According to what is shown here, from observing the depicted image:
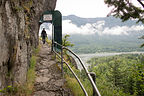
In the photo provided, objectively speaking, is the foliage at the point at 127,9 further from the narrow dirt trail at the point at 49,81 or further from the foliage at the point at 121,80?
the narrow dirt trail at the point at 49,81

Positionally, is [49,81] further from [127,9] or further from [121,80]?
[121,80]

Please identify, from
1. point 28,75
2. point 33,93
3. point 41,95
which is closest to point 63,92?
point 41,95

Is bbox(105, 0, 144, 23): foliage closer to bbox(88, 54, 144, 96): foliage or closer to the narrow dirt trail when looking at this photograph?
bbox(88, 54, 144, 96): foliage

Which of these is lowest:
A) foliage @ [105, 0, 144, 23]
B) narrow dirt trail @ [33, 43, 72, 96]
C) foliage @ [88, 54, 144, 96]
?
foliage @ [88, 54, 144, 96]

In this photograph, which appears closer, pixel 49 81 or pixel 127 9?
pixel 49 81

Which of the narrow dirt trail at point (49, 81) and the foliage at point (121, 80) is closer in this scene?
the narrow dirt trail at point (49, 81)

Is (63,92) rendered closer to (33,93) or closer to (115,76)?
(33,93)

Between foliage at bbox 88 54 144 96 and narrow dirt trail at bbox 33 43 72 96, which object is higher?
narrow dirt trail at bbox 33 43 72 96

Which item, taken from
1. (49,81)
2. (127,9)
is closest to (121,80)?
(127,9)

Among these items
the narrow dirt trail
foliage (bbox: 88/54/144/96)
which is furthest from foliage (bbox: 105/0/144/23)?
the narrow dirt trail

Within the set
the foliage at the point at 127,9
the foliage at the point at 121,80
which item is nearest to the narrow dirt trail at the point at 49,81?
the foliage at the point at 121,80

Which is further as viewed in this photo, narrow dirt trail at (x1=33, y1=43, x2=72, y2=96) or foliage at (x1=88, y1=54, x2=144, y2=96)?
foliage at (x1=88, y1=54, x2=144, y2=96)

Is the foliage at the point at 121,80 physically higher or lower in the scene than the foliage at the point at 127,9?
lower

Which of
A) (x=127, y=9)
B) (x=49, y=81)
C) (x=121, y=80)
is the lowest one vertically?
(x=121, y=80)
